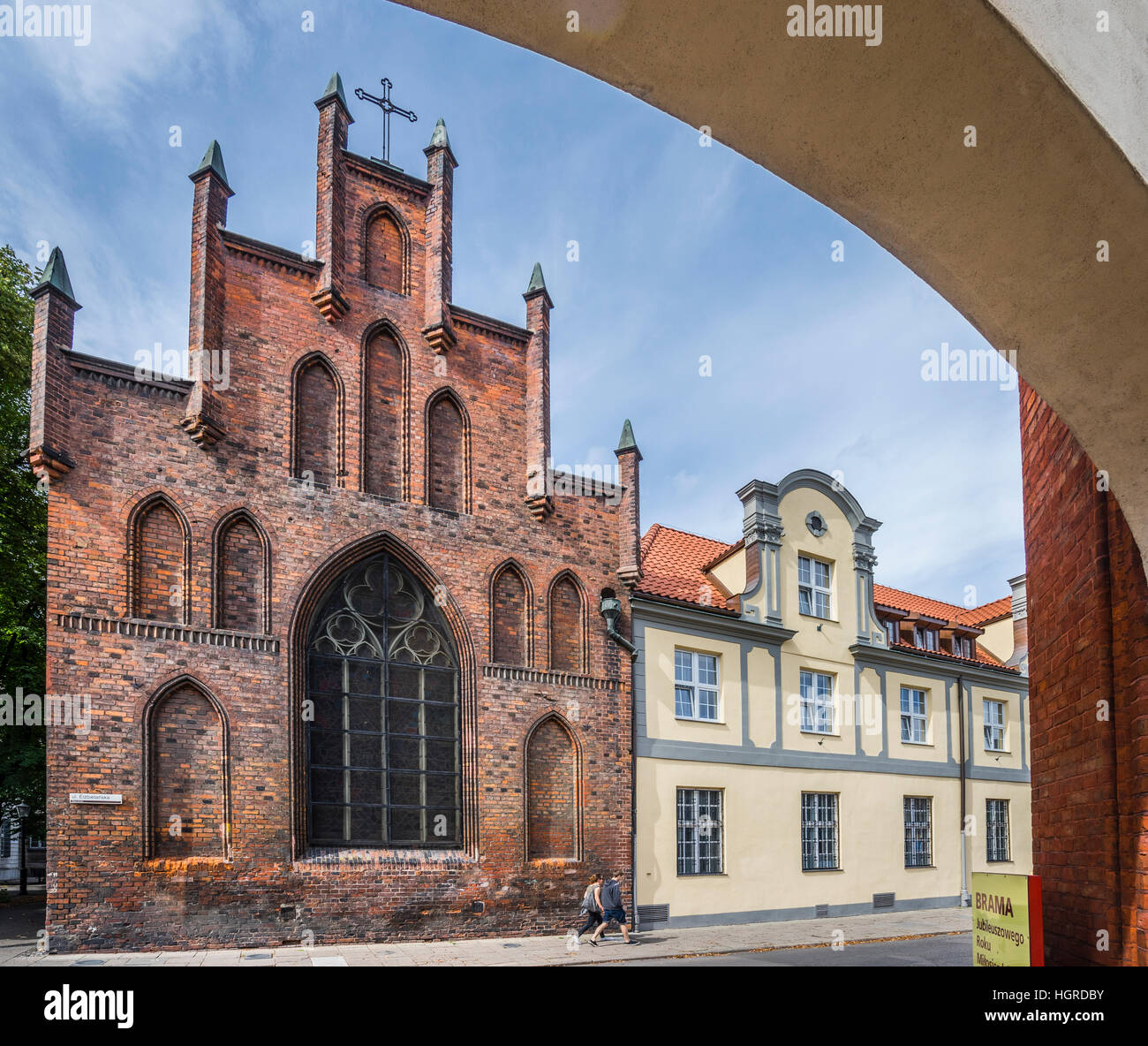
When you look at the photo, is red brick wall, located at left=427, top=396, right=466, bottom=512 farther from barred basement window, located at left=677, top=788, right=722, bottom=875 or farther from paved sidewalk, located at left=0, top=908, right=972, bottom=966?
barred basement window, located at left=677, top=788, right=722, bottom=875

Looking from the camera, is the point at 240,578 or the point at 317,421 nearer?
the point at 240,578

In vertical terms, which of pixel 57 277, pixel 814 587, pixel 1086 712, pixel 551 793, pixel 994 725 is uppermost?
pixel 57 277

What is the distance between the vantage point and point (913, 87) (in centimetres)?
235

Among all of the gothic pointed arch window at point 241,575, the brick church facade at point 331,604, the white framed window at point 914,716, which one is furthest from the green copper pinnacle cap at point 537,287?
the white framed window at point 914,716

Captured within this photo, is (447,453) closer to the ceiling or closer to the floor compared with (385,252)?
closer to the floor

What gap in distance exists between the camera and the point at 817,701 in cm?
2359

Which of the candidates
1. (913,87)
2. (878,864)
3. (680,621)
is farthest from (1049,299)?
(878,864)

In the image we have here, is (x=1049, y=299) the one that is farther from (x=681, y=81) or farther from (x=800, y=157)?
(x=681, y=81)

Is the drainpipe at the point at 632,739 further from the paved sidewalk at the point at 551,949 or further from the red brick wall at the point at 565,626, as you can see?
the paved sidewalk at the point at 551,949

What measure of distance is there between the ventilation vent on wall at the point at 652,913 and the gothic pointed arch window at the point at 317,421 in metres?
10.3

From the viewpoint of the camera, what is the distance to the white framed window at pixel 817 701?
76.2ft

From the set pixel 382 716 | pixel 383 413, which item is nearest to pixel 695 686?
pixel 382 716

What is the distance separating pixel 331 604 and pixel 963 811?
19303mm

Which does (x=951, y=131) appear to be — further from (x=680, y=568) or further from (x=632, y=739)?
(x=680, y=568)
